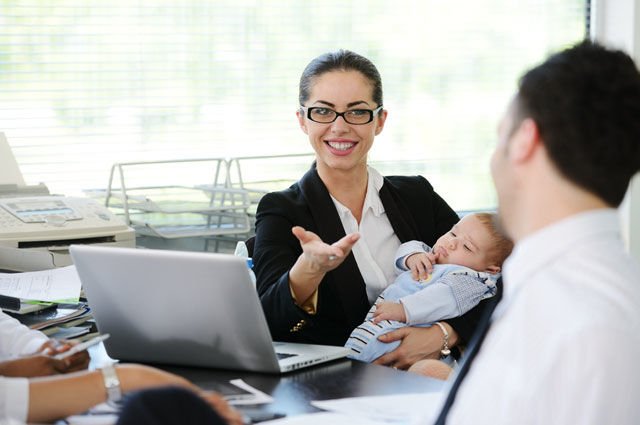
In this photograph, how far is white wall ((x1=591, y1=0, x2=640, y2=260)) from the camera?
5336 millimetres

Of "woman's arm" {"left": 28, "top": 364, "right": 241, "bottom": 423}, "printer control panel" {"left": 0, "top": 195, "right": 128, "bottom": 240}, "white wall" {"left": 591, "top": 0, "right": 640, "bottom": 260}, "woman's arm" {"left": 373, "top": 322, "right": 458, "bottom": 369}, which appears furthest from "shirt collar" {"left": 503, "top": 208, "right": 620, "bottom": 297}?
"white wall" {"left": 591, "top": 0, "right": 640, "bottom": 260}

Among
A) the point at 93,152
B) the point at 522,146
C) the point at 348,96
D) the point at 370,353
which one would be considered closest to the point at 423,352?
the point at 370,353

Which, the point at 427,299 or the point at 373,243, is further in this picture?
the point at 373,243

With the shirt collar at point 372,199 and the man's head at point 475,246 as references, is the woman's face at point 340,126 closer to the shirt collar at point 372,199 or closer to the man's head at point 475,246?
the shirt collar at point 372,199

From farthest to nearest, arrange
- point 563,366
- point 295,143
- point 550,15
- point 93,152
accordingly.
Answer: point 550,15
point 295,143
point 93,152
point 563,366

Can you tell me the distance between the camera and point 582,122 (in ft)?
3.41

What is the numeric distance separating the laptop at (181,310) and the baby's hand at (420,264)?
539mm

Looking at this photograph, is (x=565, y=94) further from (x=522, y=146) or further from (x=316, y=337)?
(x=316, y=337)

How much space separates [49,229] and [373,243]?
98cm

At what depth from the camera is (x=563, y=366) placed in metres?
0.95

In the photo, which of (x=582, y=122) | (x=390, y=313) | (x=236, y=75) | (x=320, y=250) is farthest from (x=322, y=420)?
(x=236, y=75)

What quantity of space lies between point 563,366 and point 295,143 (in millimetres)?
4126

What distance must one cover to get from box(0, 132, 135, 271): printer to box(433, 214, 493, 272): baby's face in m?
1.00

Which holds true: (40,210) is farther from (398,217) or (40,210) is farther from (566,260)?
(566,260)
